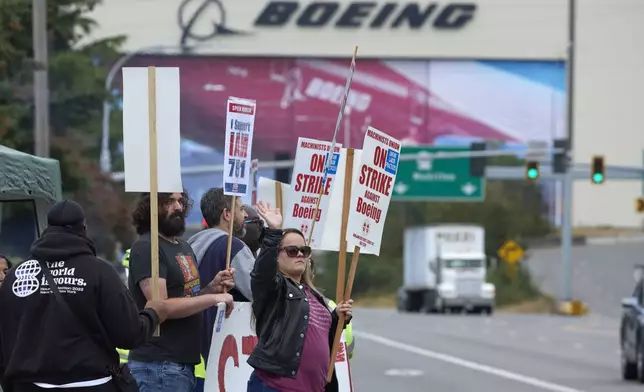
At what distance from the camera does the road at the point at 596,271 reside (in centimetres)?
7725

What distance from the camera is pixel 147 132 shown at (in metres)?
7.70

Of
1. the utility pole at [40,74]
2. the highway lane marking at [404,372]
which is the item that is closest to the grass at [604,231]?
the highway lane marking at [404,372]

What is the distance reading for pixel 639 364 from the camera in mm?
20703

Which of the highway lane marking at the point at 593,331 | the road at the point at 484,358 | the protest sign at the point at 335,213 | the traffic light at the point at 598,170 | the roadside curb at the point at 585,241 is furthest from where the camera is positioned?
the roadside curb at the point at 585,241

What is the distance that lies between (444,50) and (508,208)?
36.6 feet

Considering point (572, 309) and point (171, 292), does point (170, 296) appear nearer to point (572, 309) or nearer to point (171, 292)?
point (171, 292)

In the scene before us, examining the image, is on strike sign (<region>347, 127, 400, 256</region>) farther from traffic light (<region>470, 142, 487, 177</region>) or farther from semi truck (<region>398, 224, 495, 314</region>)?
semi truck (<region>398, 224, 495, 314</region>)

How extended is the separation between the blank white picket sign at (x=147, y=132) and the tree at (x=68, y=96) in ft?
48.9

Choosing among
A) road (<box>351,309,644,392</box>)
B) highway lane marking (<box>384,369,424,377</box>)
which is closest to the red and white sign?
road (<box>351,309,644,392</box>)

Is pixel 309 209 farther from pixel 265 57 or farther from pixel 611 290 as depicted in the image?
pixel 265 57

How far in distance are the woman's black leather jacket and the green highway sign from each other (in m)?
55.3

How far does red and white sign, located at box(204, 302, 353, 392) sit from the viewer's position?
9070 millimetres

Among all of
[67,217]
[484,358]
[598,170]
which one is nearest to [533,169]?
[598,170]

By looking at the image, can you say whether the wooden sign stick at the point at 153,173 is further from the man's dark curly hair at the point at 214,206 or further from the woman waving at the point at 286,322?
the man's dark curly hair at the point at 214,206
